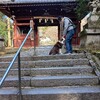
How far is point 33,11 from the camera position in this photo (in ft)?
61.4

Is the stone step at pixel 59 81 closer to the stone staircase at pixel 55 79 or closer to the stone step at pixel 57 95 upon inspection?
the stone staircase at pixel 55 79

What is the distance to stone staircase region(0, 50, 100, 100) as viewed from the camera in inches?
Answer: 175

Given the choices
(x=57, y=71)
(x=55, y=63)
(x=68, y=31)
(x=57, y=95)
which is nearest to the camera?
(x=57, y=95)

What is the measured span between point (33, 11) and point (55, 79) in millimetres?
14083

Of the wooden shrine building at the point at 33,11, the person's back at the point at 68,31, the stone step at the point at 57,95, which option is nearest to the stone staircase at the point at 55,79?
the stone step at the point at 57,95

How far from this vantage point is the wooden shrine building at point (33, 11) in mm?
17219

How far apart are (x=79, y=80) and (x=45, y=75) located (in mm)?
948

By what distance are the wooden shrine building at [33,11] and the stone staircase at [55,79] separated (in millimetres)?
10704

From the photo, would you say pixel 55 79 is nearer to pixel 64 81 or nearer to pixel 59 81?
pixel 59 81

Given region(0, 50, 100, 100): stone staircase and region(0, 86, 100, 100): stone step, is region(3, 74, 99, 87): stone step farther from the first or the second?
region(0, 86, 100, 100): stone step

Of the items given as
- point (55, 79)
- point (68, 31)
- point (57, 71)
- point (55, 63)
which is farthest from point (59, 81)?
point (68, 31)

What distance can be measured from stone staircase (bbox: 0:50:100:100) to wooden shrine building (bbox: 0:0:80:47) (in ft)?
35.1

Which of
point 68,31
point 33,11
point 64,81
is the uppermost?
point 33,11

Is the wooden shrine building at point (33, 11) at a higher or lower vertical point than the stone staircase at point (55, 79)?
higher
